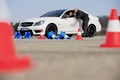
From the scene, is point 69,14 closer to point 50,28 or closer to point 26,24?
point 50,28

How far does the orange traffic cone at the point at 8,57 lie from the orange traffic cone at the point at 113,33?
324cm

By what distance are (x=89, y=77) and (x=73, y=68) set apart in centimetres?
33

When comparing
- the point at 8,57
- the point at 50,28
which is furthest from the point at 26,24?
the point at 8,57

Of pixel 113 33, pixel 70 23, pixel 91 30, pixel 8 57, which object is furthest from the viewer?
pixel 91 30

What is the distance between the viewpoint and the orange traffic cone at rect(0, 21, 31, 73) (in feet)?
10.6

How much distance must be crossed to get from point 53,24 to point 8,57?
450 inches

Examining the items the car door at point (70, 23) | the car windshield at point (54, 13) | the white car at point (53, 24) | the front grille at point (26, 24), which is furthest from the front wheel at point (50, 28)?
the car windshield at point (54, 13)

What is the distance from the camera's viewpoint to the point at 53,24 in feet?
49.0

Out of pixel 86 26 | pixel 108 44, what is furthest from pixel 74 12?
pixel 108 44

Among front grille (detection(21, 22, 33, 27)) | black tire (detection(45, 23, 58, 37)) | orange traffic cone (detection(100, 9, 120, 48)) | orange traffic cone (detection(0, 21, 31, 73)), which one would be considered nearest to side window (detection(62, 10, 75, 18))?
black tire (detection(45, 23, 58, 37))

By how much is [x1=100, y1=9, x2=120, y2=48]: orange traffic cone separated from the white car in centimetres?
771

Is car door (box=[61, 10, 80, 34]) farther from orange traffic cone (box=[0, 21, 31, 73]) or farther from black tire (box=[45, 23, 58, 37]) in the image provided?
orange traffic cone (box=[0, 21, 31, 73])

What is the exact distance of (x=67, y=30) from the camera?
1567cm

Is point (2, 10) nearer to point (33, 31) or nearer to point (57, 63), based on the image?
point (57, 63)
